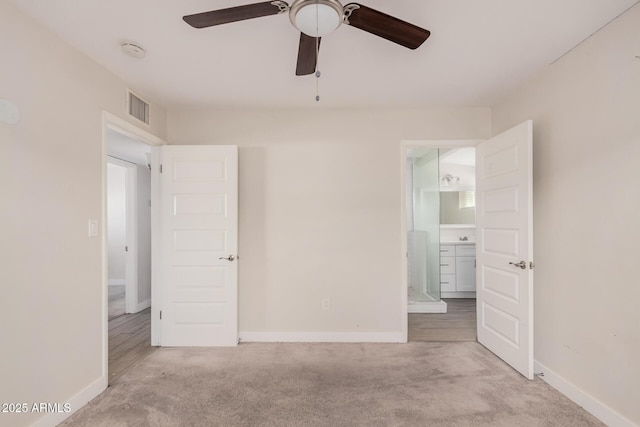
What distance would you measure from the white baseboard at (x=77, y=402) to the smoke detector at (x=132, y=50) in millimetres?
2376

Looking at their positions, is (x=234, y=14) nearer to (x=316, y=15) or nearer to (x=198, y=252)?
(x=316, y=15)

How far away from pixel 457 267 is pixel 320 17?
14.5 feet

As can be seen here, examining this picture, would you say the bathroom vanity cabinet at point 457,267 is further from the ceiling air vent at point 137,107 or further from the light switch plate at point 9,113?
the light switch plate at point 9,113

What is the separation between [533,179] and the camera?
2.46 metres

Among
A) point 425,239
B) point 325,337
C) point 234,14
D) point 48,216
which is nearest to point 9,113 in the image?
point 48,216

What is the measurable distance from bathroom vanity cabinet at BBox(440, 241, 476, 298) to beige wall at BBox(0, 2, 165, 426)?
14.5 feet

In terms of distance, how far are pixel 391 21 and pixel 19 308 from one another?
96.3 inches

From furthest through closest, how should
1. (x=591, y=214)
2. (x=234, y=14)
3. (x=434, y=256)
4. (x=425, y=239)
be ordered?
(x=425, y=239) < (x=434, y=256) < (x=591, y=214) < (x=234, y=14)

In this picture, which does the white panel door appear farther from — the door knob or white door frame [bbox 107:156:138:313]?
the door knob

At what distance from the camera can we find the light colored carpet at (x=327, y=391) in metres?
1.89

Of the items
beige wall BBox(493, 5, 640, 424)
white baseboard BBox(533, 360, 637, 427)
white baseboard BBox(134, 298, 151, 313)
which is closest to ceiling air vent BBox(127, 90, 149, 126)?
white baseboard BBox(134, 298, 151, 313)

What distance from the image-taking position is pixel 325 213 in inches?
123

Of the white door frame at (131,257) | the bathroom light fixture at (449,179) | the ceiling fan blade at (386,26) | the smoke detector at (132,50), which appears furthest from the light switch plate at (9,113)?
the bathroom light fixture at (449,179)

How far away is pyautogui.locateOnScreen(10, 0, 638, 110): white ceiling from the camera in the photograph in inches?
65.5
